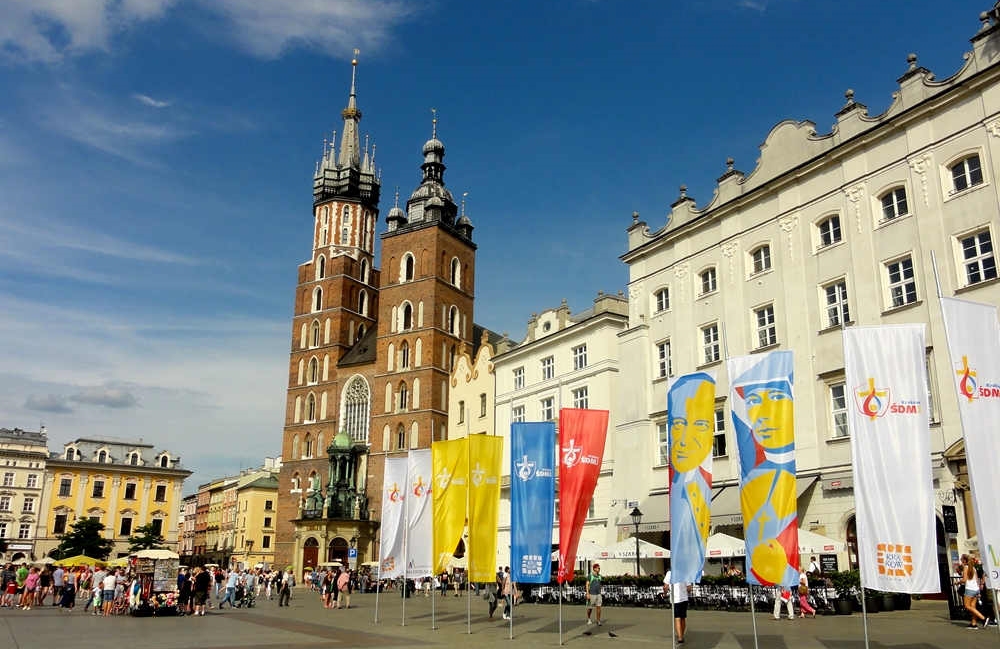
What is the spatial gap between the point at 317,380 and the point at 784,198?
53.1 metres

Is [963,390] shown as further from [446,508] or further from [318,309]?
[318,309]

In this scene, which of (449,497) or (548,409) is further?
(548,409)

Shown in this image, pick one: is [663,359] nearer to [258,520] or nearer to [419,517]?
[419,517]

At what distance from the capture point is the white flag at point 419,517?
22734 mm

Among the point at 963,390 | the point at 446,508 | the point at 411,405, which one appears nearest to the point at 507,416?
the point at 411,405

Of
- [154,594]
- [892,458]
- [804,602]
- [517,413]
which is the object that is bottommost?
[154,594]

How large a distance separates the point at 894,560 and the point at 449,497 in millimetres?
12250

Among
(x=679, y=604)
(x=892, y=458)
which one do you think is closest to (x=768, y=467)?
(x=892, y=458)

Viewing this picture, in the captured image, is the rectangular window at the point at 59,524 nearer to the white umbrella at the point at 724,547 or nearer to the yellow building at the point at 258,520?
the yellow building at the point at 258,520

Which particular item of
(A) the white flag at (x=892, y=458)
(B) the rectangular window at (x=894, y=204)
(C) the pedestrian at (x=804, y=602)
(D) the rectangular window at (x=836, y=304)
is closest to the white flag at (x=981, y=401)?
(A) the white flag at (x=892, y=458)

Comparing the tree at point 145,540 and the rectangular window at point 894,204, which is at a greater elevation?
the rectangular window at point 894,204

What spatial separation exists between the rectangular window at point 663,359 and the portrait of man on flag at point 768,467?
71.5 feet

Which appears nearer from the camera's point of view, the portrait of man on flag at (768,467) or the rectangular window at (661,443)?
the portrait of man on flag at (768,467)

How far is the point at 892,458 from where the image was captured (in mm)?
11945
